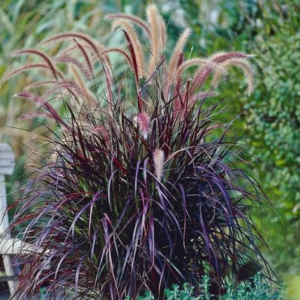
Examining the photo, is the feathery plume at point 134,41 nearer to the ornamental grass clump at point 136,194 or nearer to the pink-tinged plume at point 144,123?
the ornamental grass clump at point 136,194

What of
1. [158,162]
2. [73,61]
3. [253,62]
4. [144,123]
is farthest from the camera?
[253,62]

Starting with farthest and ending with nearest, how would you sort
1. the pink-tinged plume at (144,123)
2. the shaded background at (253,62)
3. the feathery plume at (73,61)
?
the shaded background at (253,62), the feathery plume at (73,61), the pink-tinged plume at (144,123)

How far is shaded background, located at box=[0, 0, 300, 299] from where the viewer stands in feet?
19.3

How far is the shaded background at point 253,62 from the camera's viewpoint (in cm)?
589

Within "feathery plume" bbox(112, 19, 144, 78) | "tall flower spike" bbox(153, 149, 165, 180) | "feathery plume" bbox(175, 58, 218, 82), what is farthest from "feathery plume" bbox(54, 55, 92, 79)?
"tall flower spike" bbox(153, 149, 165, 180)

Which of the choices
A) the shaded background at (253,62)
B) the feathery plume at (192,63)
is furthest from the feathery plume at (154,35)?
the shaded background at (253,62)

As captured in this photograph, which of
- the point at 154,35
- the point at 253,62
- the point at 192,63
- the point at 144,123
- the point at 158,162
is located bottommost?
the point at 253,62

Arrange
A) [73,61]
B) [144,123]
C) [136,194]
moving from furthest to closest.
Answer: [73,61]
[136,194]
[144,123]

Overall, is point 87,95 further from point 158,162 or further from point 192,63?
point 158,162

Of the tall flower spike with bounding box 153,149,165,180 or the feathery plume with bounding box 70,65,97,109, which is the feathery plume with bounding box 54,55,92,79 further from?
the tall flower spike with bounding box 153,149,165,180

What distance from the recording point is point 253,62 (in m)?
6.36

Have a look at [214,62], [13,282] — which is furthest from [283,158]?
[214,62]

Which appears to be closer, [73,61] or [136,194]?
[136,194]

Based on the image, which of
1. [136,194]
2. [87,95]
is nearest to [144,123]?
[136,194]
